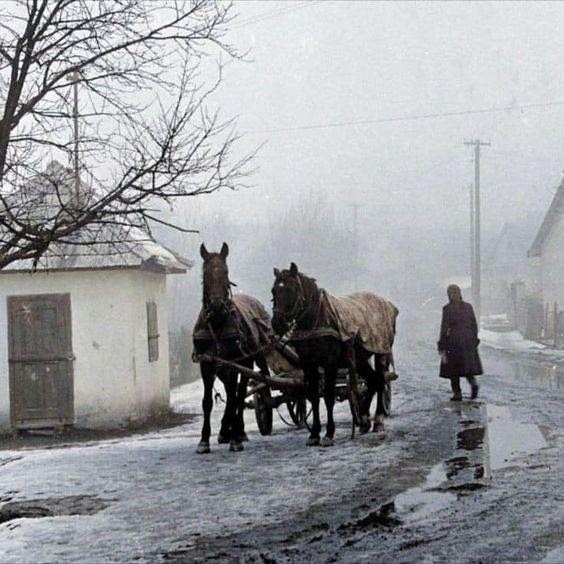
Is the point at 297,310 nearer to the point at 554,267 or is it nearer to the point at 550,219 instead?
the point at 550,219

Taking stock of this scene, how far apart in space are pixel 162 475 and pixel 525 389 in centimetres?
1011

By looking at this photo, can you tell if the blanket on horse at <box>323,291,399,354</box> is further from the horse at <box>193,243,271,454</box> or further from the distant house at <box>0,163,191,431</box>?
the distant house at <box>0,163,191,431</box>

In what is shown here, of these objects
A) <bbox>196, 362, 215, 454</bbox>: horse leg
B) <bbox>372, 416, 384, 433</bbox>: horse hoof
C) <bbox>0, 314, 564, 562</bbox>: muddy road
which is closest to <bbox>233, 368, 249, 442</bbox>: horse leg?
<bbox>0, 314, 564, 562</bbox>: muddy road

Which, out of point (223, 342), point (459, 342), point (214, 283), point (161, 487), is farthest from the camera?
point (459, 342)

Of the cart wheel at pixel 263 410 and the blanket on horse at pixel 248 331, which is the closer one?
the blanket on horse at pixel 248 331

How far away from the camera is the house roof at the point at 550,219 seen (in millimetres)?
39312

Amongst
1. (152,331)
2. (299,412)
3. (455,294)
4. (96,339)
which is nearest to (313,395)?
(299,412)

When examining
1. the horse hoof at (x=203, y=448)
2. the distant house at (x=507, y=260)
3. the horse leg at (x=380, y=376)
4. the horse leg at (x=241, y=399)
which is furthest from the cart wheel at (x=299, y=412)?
the distant house at (x=507, y=260)

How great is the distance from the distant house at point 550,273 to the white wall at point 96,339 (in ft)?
→ 74.1

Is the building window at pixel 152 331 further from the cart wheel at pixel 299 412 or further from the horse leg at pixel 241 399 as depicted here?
the horse leg at pixel 241 399

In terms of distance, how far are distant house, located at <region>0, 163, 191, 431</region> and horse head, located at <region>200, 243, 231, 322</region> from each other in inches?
214

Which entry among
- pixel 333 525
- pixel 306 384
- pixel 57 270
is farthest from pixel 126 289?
pixel 333 525

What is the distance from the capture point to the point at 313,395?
34.5ft

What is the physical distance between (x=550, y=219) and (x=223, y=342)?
34.1 meters
